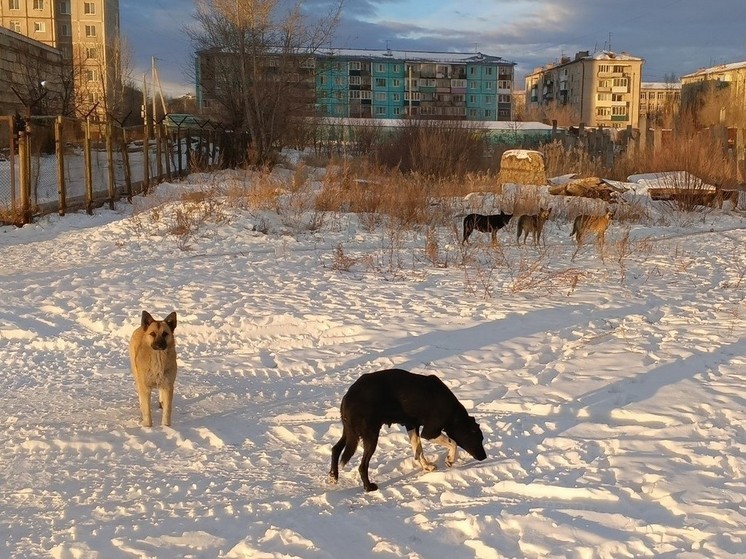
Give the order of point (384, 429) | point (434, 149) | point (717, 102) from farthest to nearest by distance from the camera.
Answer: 1. point (717, 102)
2. point (434, 149)
3. point (384, 429)

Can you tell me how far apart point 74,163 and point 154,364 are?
2178 cm

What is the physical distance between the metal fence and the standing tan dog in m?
11.5

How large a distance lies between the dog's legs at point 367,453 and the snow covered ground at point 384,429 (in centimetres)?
11

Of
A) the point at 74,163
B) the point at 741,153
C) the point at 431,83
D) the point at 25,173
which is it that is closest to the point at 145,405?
the point at 25,173

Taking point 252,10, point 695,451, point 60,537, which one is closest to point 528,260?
point 695,451

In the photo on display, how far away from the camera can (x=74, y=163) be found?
968 inches

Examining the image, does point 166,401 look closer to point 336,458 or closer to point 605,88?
point 336,458

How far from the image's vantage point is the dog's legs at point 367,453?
396 cm

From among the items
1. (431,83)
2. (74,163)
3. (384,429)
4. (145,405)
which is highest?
(431,83)

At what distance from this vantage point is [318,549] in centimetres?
344

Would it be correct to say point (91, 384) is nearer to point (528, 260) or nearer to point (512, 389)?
point (512, 389)

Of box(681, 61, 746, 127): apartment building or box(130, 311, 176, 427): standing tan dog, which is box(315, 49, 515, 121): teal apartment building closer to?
box(681, 61, 746, 127): apartment building

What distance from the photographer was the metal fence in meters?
15.2

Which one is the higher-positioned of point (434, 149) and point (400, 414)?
point (434, 149)
